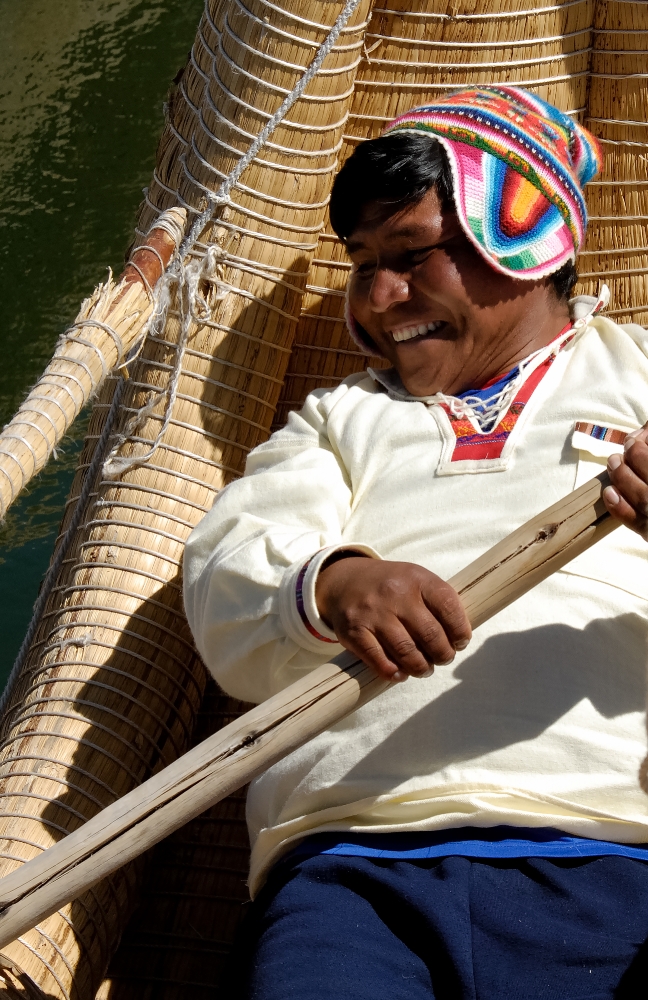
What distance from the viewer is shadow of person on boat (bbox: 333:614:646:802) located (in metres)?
1.09

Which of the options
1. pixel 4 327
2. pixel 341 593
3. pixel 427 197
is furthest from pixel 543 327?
pixel 4 327

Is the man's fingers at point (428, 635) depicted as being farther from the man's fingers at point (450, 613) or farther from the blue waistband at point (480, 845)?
the blue waistband at point (480, 845)

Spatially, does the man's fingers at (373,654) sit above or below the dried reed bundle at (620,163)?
below

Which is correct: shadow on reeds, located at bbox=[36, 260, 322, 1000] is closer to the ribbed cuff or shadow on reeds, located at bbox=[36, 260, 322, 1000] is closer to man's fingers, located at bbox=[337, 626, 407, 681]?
the ribbed cuff

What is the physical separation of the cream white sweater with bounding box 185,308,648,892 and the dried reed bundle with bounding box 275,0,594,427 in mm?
468

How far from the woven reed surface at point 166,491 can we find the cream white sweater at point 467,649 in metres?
0.32

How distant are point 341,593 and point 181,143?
97 centimetres

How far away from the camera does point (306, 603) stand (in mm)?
1070

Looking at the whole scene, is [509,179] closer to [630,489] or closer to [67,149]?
[630,489]

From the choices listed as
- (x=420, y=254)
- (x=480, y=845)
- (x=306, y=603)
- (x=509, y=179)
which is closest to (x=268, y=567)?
(x=306, y=603)

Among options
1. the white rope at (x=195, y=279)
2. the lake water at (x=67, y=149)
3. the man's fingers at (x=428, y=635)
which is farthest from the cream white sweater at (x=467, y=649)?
the lake water at (x=67, y=149)

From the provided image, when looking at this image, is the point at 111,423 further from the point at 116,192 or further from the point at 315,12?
the point at 116,192

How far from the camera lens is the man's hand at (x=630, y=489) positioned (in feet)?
3.35

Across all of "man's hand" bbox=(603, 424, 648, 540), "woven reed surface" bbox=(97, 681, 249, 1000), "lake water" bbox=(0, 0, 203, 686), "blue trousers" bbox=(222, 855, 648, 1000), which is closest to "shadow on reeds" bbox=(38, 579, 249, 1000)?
"woven reed surface" bbox=(97, 681, 249, 1000)
